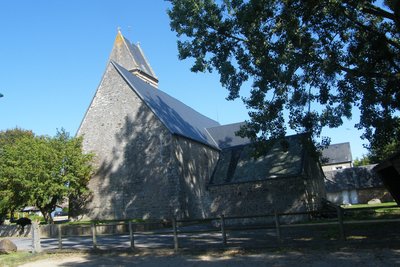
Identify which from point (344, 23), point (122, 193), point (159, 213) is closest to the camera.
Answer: point (344, 23)

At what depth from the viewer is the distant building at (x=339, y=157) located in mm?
63469

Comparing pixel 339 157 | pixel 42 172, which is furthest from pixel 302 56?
pixel 339 157

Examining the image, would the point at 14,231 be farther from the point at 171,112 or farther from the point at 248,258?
the point at 248,258

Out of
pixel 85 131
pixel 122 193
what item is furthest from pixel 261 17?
pixel 85 131

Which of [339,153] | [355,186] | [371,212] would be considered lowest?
[371,212]

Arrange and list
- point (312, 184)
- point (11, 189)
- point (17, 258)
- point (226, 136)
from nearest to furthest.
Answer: point (17, 258) → point (312, 184) → point (11, 189) → point (226, 136)

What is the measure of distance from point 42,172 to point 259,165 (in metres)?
14.5

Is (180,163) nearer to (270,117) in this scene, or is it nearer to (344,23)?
(270,117)

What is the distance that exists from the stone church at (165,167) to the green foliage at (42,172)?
2.21 m

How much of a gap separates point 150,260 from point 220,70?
345 inches

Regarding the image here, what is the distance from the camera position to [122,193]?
2873 centimetres

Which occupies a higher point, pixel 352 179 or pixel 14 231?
pixel 352 179

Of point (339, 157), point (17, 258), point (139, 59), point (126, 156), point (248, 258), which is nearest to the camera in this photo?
point (248, 258)

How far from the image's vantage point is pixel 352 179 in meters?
46.7
